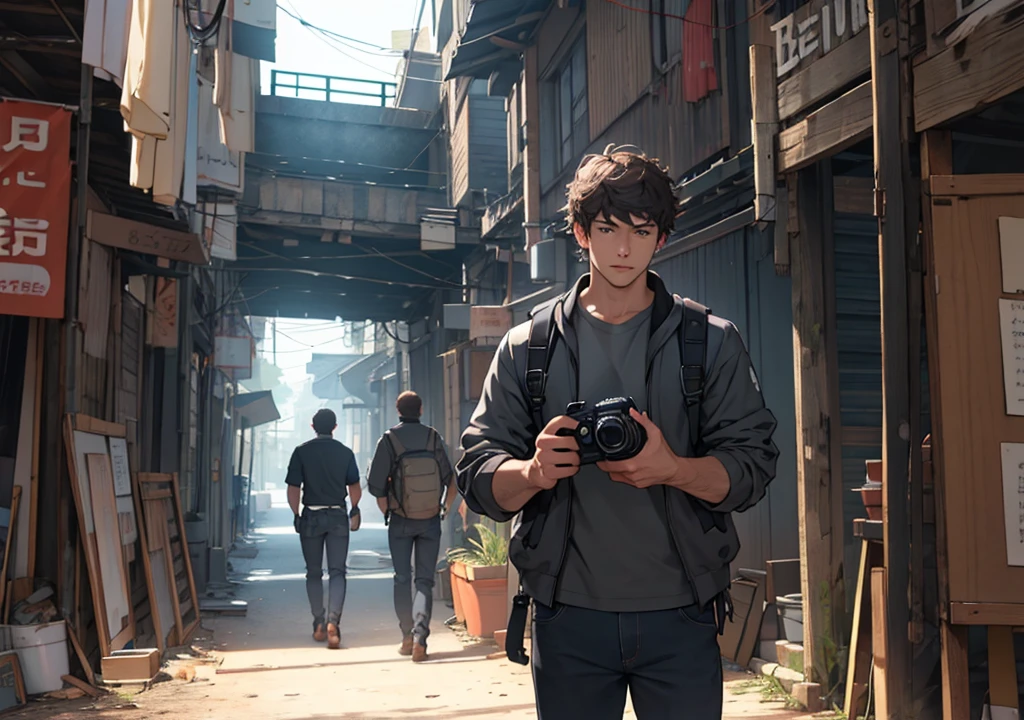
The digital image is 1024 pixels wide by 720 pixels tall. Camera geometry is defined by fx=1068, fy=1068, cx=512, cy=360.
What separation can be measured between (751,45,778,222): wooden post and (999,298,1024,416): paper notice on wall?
213cm

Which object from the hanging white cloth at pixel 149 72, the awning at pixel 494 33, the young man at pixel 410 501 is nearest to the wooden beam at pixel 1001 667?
the young man at pixel 410 501

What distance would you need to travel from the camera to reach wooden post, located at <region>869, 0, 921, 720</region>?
5.14 meters

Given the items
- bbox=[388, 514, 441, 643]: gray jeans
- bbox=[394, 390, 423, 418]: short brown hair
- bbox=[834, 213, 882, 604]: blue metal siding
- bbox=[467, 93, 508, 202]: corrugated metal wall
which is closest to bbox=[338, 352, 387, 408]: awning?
bbox=[467, 93, 508, 202]: corrugated metal wall

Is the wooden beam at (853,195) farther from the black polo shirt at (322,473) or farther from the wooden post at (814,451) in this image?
the black polo shirt at (322,473)

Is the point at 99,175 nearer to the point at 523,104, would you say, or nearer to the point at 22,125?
the point at 22,125

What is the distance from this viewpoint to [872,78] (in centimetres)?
539

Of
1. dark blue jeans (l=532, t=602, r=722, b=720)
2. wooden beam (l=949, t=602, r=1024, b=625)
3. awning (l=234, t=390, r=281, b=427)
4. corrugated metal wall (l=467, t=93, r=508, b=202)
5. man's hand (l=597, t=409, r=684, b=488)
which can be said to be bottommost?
wooden beam (l=949, t=602, r=1024, b=625)

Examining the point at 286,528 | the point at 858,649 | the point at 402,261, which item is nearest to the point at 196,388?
the point at 402,261

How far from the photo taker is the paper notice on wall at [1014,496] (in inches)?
181

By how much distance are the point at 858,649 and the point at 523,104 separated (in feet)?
34.1

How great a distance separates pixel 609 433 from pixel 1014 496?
3.11 metres

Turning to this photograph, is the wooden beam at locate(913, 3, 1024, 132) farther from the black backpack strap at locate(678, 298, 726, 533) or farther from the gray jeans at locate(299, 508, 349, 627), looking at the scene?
the gray jeans at locate(299, 508, 349, 627)

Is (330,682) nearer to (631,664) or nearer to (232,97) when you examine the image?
(631,664)

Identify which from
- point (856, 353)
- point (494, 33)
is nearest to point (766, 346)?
point (856, 353)
